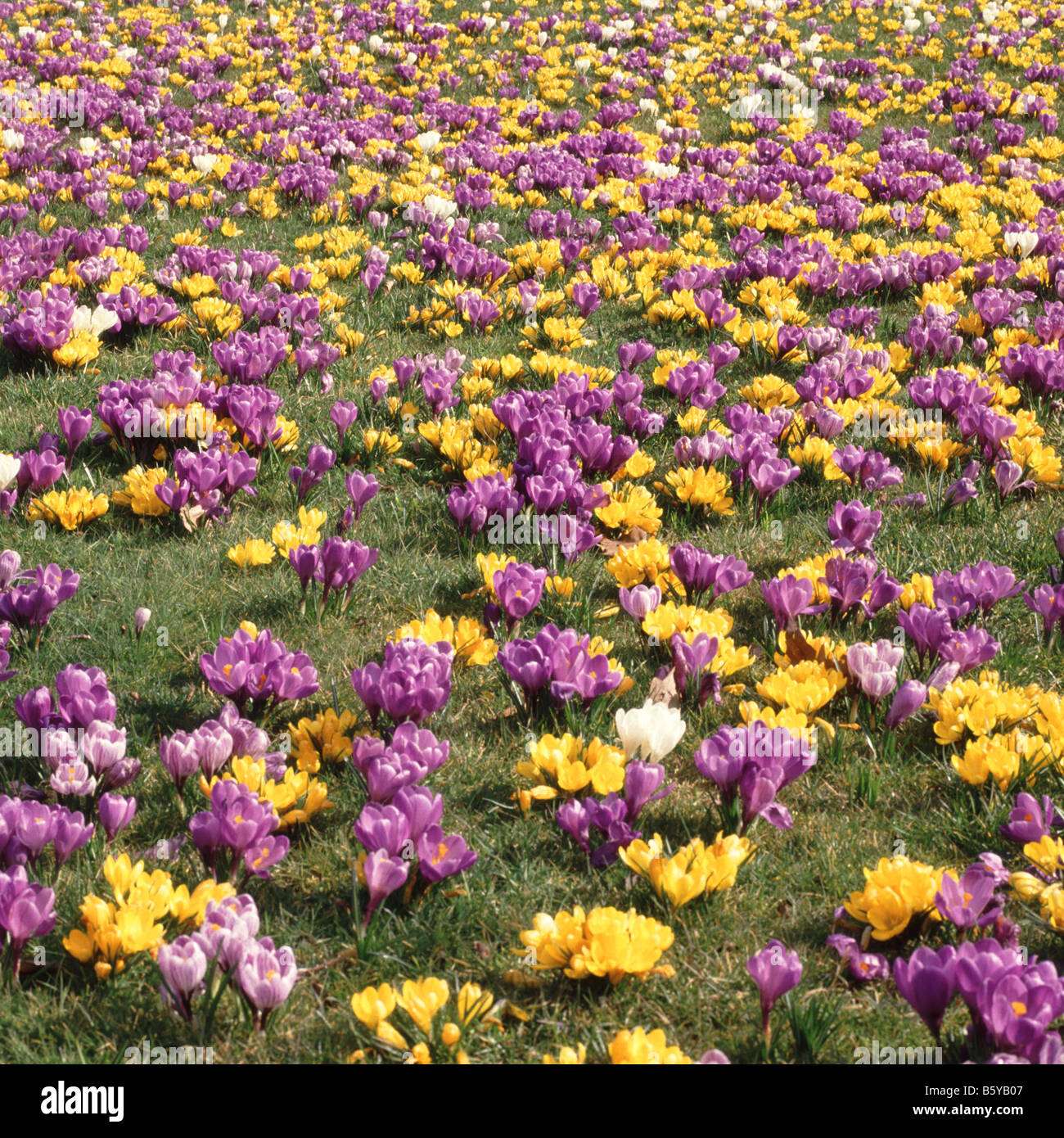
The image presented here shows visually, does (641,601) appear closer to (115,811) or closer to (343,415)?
(115,811)

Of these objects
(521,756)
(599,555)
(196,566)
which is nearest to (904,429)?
(599,555)

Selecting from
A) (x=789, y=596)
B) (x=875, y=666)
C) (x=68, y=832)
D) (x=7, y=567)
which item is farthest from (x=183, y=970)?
(x=789, y=596)

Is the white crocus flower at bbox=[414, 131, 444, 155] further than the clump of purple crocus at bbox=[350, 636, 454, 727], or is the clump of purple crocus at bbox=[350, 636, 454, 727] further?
the white crocus flower at bbox=[414, 131, 444, 155]

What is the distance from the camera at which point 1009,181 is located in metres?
10.6

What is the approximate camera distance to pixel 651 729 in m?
3.25

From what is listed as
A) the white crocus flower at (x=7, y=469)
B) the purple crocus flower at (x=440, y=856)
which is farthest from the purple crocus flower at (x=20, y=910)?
the white crocus flower at (x=7, y=469)

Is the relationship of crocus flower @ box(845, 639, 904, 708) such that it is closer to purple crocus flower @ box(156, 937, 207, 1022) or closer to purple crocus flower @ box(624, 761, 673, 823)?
purple crocus flower @ box(624, 761, 673, 823)

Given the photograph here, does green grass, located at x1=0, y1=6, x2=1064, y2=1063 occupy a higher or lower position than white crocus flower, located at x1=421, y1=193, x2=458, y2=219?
lower

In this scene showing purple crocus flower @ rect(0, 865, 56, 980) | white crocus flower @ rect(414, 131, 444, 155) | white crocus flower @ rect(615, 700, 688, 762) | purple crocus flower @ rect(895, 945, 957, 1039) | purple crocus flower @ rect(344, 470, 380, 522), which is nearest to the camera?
purple crocus flower @ rect(895, 945, 957, 1039)

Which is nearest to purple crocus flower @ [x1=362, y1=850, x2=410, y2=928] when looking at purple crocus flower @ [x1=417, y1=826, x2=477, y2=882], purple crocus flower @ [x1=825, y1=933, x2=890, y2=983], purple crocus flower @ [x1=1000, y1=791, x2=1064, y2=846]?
purple crocus flower @ [x1=417, y1=826, x2=477, y2=882]

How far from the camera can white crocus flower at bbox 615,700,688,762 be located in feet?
10.6

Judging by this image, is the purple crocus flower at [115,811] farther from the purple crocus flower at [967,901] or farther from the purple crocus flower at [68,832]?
the purple crocus flower at [967,901]

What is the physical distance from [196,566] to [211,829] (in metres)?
1.96
